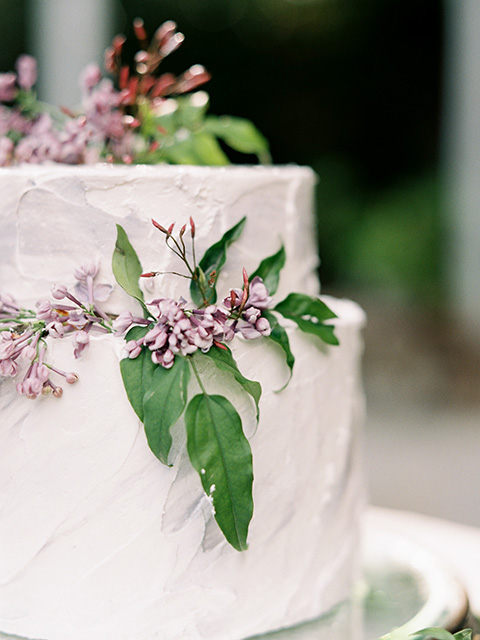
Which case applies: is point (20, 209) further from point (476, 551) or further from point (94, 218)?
point (476, 551)

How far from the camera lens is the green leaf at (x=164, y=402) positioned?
71cm

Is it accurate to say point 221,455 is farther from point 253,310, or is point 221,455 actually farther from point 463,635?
point 463,635

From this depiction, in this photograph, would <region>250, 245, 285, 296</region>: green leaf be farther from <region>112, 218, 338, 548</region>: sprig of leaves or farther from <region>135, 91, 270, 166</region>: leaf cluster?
<region>135, 91, 270, 166</region>: leaf cluster

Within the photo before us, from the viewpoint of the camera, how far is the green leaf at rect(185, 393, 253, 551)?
2.32ft

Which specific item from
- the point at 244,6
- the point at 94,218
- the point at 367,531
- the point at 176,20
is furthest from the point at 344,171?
the point at 94,218

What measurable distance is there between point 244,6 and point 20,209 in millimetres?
4479

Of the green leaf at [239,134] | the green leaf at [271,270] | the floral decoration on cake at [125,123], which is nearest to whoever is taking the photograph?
the green leaf at [271,270]

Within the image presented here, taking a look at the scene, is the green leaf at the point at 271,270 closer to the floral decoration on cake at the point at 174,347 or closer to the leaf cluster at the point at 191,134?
the floral decoration on cake at the point at 174,347

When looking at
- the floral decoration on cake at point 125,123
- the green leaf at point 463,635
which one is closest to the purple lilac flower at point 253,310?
the floral decoration on cake at point 125,123

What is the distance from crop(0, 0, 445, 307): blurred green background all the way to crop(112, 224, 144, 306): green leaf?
14.2 feet

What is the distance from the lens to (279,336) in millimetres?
809

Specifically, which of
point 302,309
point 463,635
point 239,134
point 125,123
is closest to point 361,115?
point 239,134

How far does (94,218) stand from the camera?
31.3 inches

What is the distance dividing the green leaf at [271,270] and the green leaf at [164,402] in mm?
138
